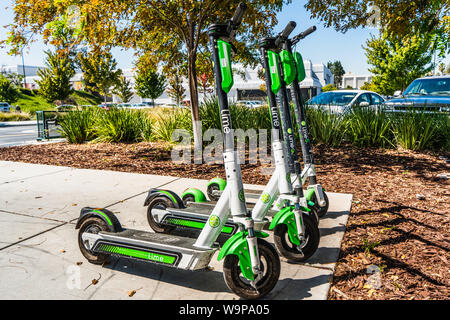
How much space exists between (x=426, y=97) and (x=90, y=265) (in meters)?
9.55

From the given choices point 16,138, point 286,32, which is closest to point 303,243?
point 286,32

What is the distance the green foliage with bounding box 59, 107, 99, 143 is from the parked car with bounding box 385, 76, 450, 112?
9.08m

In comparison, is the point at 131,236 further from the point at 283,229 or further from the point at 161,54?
the point at 161,54

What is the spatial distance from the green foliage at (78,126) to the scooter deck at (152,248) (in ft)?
28.6

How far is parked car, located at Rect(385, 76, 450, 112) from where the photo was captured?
8430 millimetres

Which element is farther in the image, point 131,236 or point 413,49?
point 413,49

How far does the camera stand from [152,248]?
276 centimetres

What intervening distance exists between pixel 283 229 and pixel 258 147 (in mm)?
5880

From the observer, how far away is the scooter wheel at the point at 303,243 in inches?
119

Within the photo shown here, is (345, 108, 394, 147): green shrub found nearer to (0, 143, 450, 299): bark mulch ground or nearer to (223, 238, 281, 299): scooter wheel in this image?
(0, 143, 450, 299): bark mulch ground

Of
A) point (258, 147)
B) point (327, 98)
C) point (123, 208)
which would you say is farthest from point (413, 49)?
point (123, 208)

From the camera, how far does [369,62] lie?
1197 inches

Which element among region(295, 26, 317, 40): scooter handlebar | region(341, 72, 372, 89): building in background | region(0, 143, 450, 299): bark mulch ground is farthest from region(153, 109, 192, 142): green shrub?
region(341, 72, 372, 89): building in background

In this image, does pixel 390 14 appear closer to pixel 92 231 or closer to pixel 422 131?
pixel 422 131
